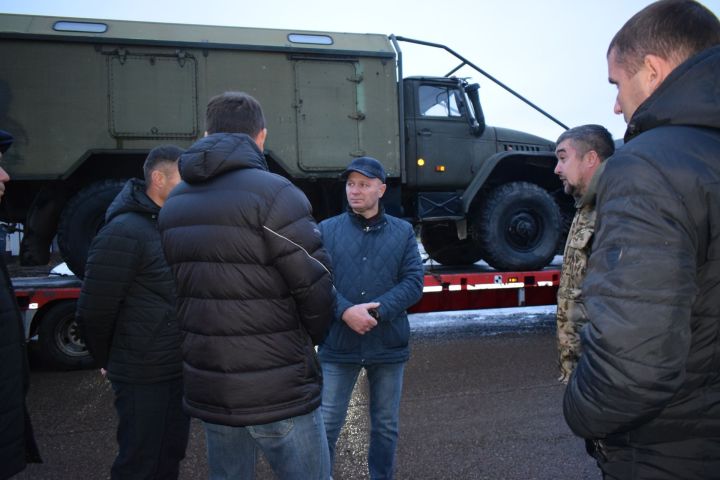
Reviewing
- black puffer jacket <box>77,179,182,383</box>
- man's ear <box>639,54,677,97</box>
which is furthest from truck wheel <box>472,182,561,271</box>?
man's ear <box>639,54,677,97</box>

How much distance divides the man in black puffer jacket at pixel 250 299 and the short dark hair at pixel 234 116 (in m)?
0.07

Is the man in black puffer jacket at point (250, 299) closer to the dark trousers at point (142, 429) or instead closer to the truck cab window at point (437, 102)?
the dark trousers at point (142, 429)

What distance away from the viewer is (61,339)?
5543 mm

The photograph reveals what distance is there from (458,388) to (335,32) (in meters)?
4.26

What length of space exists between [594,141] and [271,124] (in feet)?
14.4

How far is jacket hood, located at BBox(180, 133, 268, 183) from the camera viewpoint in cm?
177

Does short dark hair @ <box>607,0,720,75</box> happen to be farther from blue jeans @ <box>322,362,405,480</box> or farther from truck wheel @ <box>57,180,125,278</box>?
truck wheel @ <box>57,180,125,278</box>

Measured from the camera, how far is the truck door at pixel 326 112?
628 cm

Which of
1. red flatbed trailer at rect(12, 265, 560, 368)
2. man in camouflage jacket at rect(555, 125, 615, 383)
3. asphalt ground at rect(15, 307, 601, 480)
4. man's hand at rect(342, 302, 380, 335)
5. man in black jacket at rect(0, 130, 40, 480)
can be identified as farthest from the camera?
red flatbed trailer at rect(12, 265, 560, 368)

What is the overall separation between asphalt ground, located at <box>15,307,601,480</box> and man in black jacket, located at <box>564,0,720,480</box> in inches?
80.3

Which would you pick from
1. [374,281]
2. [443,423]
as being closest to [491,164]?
[443,423]

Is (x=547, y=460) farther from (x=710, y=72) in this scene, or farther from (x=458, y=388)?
(x=710, y=72)

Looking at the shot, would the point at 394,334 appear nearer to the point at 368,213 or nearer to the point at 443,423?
the point at 368,213

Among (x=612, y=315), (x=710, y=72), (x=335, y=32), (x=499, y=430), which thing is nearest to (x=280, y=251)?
(x=612, y=315)
